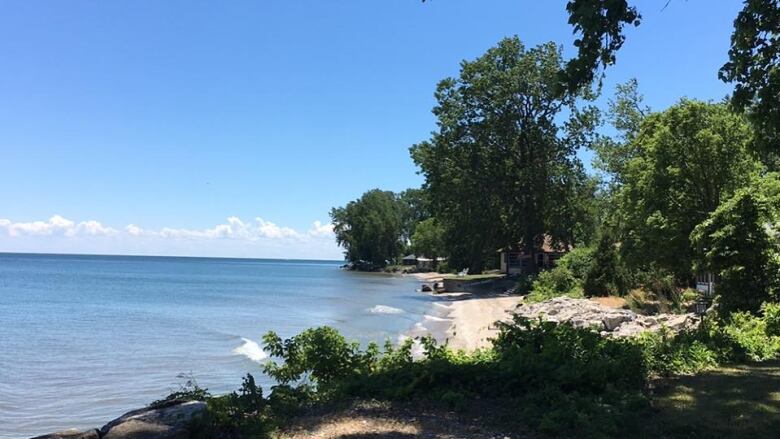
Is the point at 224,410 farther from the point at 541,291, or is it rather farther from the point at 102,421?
the point at 541,291

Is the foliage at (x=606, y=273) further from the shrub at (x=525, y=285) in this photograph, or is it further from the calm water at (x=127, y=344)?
the shrub at (x=525, y=285)

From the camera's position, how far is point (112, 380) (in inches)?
648

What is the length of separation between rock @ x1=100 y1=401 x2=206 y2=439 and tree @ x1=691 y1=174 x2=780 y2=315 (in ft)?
39.5

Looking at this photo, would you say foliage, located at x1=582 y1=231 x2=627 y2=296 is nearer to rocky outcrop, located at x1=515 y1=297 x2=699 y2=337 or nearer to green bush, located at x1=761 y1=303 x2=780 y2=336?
rocky outcrop, located at x1=515 y1=297 x2=699 y2=337

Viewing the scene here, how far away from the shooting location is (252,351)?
21.2 m

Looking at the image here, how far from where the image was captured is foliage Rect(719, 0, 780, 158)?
9.77 metres

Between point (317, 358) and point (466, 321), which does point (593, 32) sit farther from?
point (466, 321)

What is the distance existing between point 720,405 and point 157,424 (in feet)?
20.5

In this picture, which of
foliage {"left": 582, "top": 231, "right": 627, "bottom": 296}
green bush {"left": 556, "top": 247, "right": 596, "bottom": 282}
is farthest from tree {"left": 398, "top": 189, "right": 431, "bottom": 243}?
foliage {"left": 582, "top": 231, "right": 627, "bottom": 296}

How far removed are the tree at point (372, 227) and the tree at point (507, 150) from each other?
7777 cm

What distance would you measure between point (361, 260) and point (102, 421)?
12714 centimetres

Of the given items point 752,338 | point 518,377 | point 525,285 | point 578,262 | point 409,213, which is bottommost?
point 525,285

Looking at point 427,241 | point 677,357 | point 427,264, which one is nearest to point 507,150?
point 677,357

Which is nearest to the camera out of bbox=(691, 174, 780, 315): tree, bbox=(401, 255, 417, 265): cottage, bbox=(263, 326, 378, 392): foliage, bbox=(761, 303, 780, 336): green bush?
bbox=(263, 326, 378, 392): foliage
